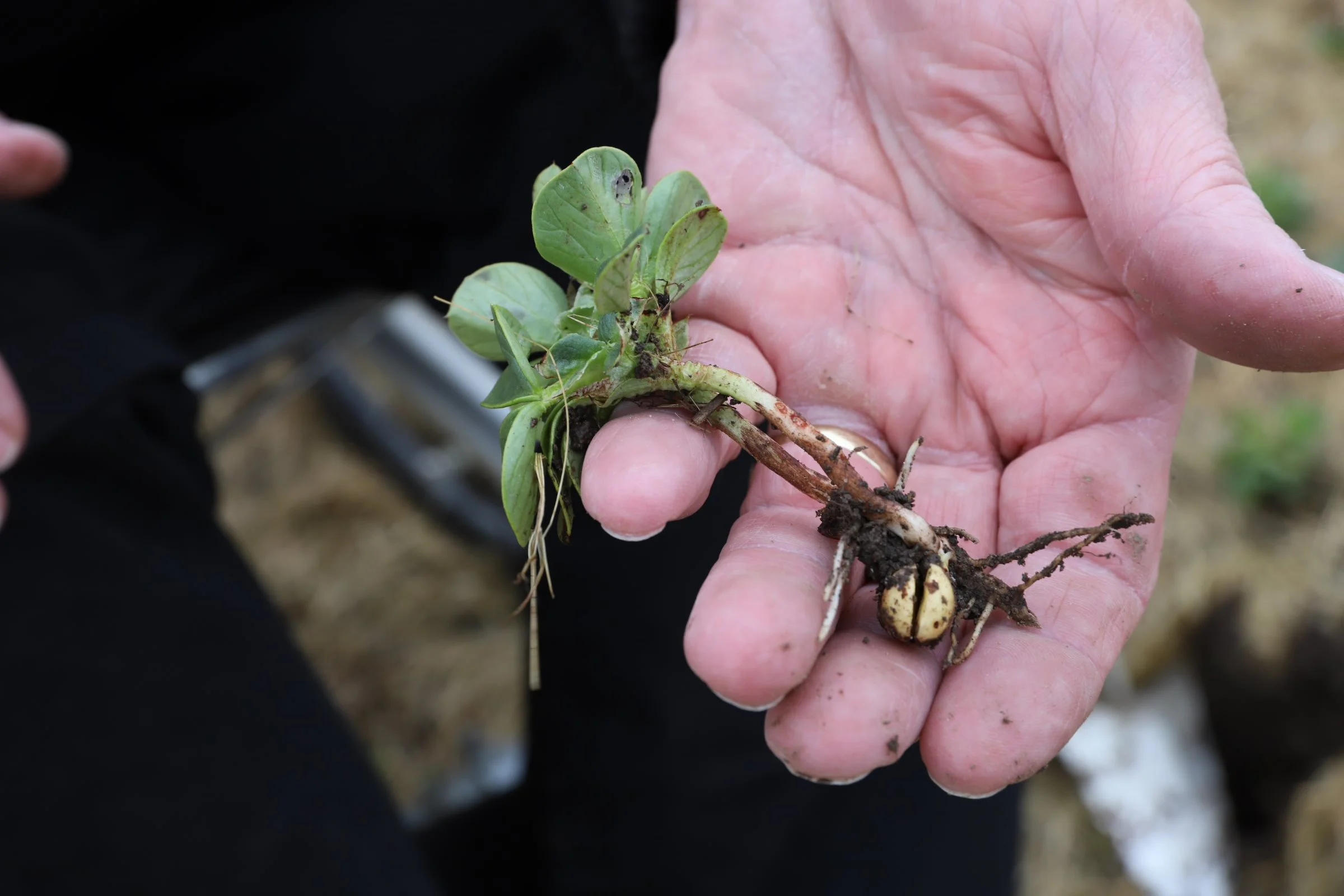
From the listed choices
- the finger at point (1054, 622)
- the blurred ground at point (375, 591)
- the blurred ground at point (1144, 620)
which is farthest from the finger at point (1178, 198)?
the blurred ground at point (375, 591)

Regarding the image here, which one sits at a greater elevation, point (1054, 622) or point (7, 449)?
point (7, 449)

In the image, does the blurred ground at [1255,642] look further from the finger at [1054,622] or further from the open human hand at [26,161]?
the open human hand at [26,161]

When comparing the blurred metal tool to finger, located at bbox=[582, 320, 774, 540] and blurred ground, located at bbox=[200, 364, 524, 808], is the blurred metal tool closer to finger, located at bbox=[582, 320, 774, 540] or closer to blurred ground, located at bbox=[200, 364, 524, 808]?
blurred ground, located at bbox=[200, 364, 524, 808]

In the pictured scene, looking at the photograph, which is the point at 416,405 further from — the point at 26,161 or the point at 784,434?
the point at 784,434

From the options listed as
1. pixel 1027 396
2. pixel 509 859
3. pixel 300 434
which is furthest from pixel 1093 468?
pixel 300 434

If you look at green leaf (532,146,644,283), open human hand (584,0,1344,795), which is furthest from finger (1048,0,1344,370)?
green leaf (532,146,644,283)

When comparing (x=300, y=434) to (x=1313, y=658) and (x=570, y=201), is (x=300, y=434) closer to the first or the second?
(x=570, y=201)

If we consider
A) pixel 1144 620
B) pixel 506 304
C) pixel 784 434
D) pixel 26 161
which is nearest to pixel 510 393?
pixel 506 304
